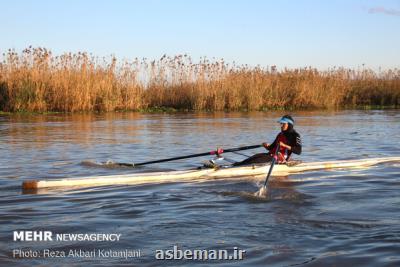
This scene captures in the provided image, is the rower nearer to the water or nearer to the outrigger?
the outrigger

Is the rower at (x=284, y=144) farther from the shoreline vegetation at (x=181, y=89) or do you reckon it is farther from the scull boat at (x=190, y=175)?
the shoreline vegetation at (x=181, y=89)

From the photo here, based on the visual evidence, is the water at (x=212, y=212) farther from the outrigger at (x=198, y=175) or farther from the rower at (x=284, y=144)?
the rower at (x=284, y=144)

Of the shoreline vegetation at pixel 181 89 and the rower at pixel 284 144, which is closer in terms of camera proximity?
the rower at pixel 284 144

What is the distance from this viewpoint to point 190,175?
898cm

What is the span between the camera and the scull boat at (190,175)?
8156mm

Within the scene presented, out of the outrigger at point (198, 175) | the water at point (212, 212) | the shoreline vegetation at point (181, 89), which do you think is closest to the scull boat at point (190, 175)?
the outrigger at point (198, 175)

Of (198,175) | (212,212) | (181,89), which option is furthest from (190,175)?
(181,89)

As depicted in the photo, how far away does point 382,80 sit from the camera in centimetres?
3238

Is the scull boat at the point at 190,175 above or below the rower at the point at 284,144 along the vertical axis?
below

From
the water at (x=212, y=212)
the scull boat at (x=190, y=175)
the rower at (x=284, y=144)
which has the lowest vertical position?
the water at (x=212, y=212)

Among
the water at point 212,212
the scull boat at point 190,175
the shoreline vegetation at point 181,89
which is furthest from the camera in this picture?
the shoreline vegetation at point 181,89

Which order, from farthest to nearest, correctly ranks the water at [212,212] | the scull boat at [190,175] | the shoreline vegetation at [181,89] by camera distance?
the shoreline vegetation at [181,89] → the scull boat at [190,175] → the water at [212,212]

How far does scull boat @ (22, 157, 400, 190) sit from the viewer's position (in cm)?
816

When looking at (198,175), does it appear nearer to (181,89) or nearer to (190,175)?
(190,175)
